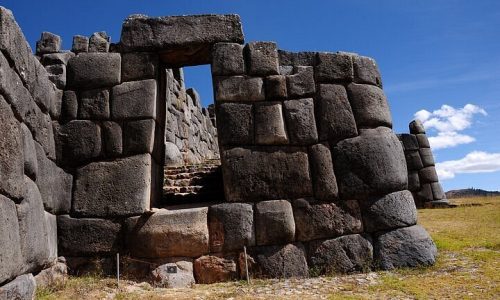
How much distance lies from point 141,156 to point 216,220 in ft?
4.50

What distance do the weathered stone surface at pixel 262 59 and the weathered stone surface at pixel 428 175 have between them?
1013 cm

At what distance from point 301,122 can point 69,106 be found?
334 centimetres

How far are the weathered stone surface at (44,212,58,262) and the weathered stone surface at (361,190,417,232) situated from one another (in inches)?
159

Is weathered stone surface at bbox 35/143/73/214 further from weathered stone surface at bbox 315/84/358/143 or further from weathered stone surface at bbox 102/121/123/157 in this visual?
weathered stone surface at bbox 315/84/358/143

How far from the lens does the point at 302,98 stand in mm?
5949

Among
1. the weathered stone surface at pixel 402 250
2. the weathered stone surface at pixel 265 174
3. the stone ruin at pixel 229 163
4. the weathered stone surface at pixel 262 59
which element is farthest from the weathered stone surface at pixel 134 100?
the weathered stone surface at pixel 402 250

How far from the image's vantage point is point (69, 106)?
5859 millimetres


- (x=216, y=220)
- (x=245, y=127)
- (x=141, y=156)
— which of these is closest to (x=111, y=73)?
(x=141, y=156)

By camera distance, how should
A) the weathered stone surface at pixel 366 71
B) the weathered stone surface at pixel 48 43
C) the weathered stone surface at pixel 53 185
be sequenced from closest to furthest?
the weathered stone surface at pixel 53 185, the weathered stone surface at pixel 366 71, the weathered stone surface at pixel 48 43

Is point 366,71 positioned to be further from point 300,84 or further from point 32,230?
point 32,230

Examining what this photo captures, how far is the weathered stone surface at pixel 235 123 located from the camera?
575 centimetres

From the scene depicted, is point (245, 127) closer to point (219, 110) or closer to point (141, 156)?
point (219, 110)

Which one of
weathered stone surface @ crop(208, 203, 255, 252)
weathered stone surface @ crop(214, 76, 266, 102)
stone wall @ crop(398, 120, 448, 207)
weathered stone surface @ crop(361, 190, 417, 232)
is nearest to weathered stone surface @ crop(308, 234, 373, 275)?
weathered stone surface @ crop(361, 190, 417, 232)

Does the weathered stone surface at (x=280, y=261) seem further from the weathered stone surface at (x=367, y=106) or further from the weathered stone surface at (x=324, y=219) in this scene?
the weathered stone surface at (x=367, y=106)
